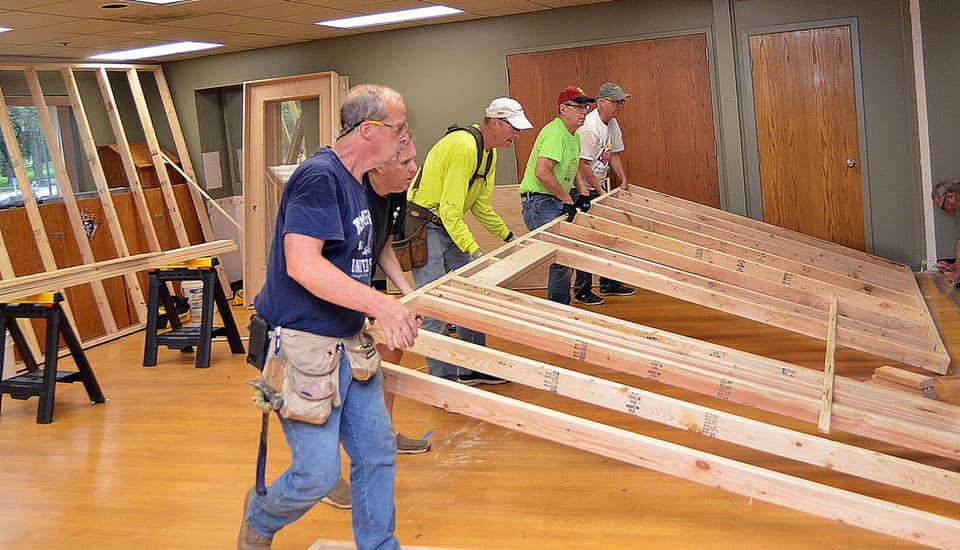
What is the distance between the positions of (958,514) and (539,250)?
7.73 feet

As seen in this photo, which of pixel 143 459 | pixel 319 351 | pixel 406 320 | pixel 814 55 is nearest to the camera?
pixel 406 320

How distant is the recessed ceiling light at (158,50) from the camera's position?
8.39 meters

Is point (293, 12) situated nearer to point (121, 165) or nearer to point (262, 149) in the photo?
point (262, 149)

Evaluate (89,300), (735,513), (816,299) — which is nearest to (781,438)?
(735,513)

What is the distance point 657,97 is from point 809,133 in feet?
4.25

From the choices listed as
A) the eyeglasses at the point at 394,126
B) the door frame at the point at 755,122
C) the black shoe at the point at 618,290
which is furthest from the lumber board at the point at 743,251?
the eyeglasses at the point at 394,126

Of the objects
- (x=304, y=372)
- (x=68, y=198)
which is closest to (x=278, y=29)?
(x=68, y=198)

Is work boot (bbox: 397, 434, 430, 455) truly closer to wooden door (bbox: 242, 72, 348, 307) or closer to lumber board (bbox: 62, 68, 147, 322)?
lumber board (bbox: 62, 68, 147, 322)

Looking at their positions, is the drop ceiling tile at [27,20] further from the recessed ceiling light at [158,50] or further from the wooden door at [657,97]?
the wooden door at [657,97]

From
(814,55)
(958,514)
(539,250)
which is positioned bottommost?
(958,514)

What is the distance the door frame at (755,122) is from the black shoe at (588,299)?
163cm

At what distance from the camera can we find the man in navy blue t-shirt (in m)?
2.44

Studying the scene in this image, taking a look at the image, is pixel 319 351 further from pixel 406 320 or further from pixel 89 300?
pixel 89 300

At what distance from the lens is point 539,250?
4926 millimetres
